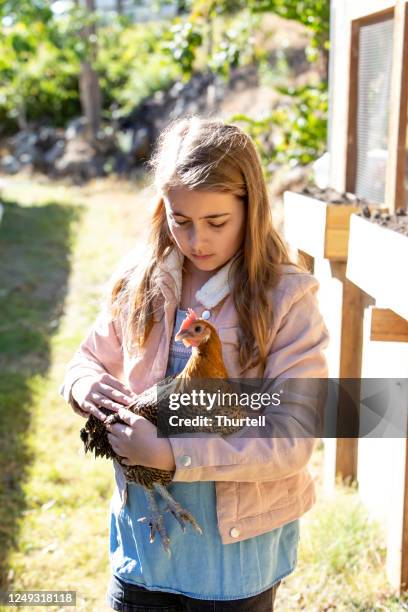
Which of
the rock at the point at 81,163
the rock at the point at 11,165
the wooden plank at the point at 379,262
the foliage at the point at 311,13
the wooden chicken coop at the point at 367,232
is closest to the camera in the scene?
the wooden plank at the point at 379,262

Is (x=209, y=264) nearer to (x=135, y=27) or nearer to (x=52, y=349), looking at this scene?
(x=52, y=349)

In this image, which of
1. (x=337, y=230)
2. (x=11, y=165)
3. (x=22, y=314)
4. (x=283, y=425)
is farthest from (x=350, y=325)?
(x=11, y=165)

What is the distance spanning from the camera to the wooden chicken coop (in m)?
2.16

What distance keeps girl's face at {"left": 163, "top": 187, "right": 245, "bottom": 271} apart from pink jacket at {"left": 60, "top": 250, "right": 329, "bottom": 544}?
0.24 ft

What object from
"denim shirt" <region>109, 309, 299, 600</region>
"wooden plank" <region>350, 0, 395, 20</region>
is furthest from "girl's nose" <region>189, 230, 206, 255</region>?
"wooden plank" <region>350, 0, 395, 20</region>

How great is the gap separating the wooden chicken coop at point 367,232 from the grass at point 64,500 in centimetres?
15

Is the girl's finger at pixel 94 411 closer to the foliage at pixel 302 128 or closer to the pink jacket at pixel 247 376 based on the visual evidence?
the pink jacket at pixel 247 376

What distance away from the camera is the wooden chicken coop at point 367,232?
7.09 feet

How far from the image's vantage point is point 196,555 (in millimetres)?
1723

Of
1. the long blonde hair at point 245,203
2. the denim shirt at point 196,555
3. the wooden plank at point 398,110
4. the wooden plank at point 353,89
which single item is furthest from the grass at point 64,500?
the wooden plank at point 353,89

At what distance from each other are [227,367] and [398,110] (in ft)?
4.93

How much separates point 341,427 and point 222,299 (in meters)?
0.95

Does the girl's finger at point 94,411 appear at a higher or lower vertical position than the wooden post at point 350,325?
higher

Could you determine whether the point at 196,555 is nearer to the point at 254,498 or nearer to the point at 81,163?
the point at 254,498
